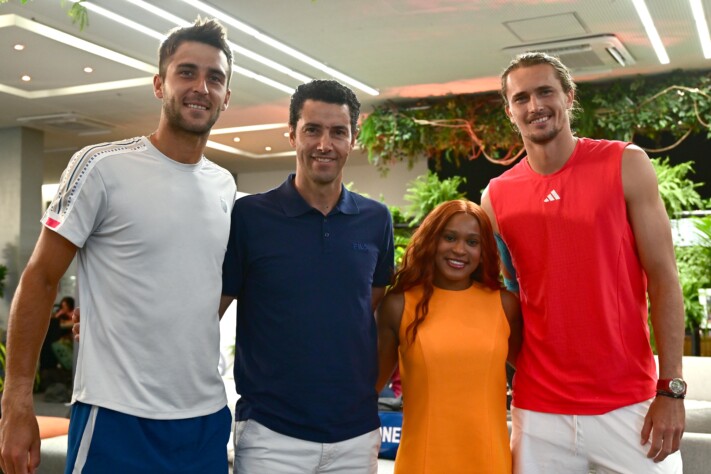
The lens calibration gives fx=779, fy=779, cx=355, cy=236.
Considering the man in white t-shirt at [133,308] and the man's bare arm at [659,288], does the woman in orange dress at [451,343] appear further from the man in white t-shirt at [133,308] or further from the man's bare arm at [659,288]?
the man in white t-shirt at [133,308]

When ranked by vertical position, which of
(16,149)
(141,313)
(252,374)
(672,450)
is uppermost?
(16,149)

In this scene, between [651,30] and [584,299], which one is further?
[651,30]

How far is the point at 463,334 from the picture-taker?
7.70 ft

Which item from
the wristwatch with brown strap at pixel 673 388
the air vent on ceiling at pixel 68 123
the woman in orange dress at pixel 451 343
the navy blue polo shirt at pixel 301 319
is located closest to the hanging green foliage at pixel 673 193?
the woman in orange dress at pixel 451 343

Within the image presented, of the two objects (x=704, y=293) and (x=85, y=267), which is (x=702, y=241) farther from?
(x=85, y=267)

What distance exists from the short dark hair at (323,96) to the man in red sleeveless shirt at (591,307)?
0.52 metres

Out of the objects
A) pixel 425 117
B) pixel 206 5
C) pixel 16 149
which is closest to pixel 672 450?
pixel 206 5

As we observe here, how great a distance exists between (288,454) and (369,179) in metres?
13.9

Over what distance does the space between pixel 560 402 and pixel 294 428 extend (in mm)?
767

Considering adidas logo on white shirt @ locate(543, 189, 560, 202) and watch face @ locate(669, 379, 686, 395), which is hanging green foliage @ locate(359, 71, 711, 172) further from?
watch face @ locate(669, 379, 686, 395)

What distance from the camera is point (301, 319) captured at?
220 centimetres

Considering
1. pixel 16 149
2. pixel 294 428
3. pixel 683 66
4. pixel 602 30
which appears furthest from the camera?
pixel 16 149

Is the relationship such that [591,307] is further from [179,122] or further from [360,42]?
[360,42]

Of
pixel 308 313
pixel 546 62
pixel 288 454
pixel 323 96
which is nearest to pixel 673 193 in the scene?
pixel 546 62
